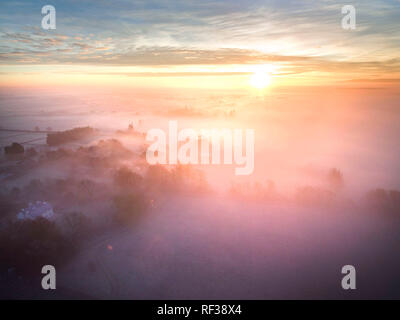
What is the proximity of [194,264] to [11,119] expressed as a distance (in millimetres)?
56801

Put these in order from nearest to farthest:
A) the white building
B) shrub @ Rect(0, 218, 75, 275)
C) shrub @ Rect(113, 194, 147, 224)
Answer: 1. shrub @ Rect(0, 218, 75, 275)
2. the white building
3. shrub @ Rect(113, 194, 147, 224)

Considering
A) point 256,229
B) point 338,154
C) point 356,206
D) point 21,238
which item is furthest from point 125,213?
point 338,154

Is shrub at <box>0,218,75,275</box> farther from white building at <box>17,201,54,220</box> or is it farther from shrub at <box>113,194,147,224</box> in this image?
shrub at <box>113,194,147,224</box>

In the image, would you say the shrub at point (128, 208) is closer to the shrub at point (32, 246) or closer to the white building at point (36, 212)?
the shrub at point (32, 246)

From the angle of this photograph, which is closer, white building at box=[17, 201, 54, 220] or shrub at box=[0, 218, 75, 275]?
shrub at box=[0, 218, 75, 275]

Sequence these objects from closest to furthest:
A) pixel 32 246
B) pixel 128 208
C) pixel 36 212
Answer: pixel 32 246 → pixel 36 212 → pixel 128 208

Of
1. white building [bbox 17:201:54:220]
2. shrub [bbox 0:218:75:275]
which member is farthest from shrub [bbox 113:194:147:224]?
white building [bbox 17:201:54:220]

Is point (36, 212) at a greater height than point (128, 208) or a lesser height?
lesser

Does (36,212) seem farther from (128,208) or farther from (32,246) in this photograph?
(128,208)

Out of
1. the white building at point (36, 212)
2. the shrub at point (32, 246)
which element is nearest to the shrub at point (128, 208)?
the shrub at point (32, 246)

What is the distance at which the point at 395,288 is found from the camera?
1204cm

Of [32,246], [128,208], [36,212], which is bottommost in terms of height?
[32,246]

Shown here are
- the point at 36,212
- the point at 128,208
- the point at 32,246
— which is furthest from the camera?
the point at 128,208

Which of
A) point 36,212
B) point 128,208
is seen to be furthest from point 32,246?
point 128,208
